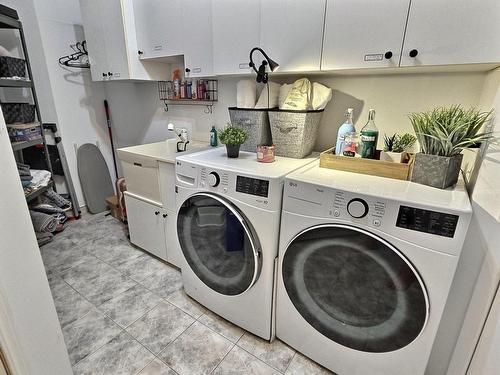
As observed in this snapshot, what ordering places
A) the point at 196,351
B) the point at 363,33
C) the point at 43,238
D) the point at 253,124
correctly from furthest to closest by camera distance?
the point at 43,238
the point at 253,124
the point at 196,351
the point at 363,33

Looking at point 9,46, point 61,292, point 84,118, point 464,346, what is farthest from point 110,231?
point 464,346

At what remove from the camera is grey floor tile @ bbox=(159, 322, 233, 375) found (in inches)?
53.4

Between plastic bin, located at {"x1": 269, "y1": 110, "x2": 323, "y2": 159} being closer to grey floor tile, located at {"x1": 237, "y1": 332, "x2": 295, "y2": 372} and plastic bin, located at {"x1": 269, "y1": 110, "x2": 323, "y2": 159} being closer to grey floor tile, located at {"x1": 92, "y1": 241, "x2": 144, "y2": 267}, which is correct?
grey floor tile, located at {"x1": 237, "y1": 332, "x2": 295, "y2": 372}

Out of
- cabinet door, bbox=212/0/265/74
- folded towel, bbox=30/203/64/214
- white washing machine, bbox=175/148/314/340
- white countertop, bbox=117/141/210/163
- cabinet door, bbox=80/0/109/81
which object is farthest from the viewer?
folded towel, bbox=30/203/64/214

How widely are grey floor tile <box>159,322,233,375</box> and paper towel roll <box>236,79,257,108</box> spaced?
1.39 meters

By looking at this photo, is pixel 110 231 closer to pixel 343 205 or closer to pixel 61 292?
pixel 61 292

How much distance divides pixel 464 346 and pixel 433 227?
1.71 ft

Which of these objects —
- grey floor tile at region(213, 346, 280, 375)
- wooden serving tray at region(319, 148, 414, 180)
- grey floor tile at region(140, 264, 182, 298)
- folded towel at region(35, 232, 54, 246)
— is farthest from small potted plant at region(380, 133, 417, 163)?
folded towel at region(35, 232, 54, 246)

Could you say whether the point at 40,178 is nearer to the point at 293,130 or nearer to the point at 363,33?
the point at 293,130

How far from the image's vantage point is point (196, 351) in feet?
4.72

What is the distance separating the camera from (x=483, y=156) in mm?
1002

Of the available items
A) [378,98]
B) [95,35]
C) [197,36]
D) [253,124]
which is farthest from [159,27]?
[378,98]

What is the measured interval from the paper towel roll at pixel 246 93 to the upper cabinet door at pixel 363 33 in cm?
51

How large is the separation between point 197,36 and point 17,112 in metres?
1.69
